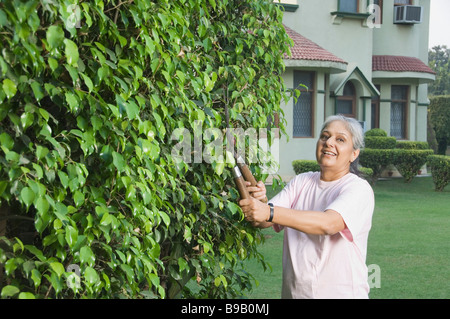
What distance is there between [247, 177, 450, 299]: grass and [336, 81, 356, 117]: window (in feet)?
18.7

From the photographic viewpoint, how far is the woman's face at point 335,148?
3.47m

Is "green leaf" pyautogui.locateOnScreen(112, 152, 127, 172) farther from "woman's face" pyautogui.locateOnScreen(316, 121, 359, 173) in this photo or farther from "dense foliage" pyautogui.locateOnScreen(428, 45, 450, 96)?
"dense foliage" pyautogui.locateOnScreen(428, 45, 450, 96)

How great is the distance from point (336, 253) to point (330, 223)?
0.24m

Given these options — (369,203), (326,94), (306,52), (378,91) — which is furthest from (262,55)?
(378,91)

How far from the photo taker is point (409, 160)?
18.7 m

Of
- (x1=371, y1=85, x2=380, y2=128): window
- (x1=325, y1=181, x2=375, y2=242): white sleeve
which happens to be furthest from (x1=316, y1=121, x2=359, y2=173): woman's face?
(x1=371, y1=85, x2=380, y2=128): window

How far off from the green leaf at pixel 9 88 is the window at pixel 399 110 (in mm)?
20903

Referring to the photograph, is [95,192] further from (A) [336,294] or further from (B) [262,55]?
(B) [262,55]

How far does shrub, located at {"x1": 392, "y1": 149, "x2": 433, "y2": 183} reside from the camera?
1847cm

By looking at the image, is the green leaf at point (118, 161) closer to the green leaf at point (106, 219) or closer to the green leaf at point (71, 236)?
the green leaf at point (106, 219)

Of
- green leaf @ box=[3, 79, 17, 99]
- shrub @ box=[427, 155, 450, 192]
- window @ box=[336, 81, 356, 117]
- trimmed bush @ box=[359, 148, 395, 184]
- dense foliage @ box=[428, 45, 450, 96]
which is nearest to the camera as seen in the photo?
green leaf @ box=[3, 79, 17, 99]

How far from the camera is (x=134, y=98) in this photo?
2961 mm

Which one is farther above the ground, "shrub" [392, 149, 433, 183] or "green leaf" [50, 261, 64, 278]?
"green leaf" [50, 261, 64, 278]

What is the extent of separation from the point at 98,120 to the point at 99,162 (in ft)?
1.00
